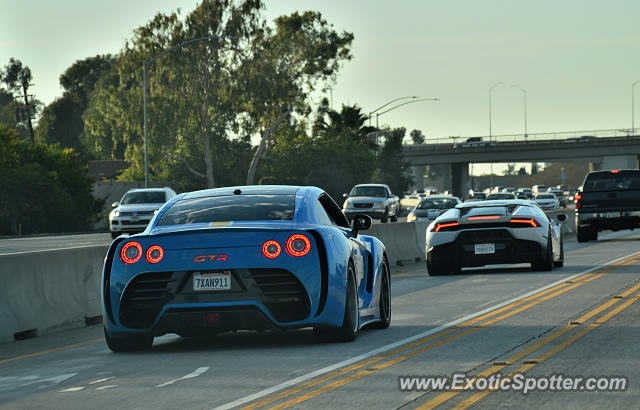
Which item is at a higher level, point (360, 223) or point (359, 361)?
point (360, 223)

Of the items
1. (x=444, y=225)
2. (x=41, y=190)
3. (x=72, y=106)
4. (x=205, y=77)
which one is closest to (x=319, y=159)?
(x=205, y=77)

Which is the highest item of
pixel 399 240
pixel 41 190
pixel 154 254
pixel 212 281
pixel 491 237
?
pixel 41 190

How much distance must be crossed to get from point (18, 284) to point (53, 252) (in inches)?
44.4

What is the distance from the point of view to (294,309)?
9617 millimetres

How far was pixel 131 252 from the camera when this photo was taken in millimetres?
9750

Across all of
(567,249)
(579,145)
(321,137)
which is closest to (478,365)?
(567,249)

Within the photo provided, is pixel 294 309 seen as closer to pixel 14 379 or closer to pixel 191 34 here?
pixel 14 379

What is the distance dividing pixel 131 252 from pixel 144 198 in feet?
91.2

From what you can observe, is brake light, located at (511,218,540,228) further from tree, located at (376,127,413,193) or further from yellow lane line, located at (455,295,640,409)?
tree, located at (376,127,413,193)

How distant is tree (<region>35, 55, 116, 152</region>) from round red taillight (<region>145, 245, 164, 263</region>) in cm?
11193

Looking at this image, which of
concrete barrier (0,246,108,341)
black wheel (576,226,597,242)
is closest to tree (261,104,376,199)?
black wheel (576,226,597,242)

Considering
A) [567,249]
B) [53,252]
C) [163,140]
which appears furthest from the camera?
[163,140]

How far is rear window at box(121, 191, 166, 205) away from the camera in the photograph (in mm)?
36969

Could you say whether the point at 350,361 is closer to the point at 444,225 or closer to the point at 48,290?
the point at 48,290
